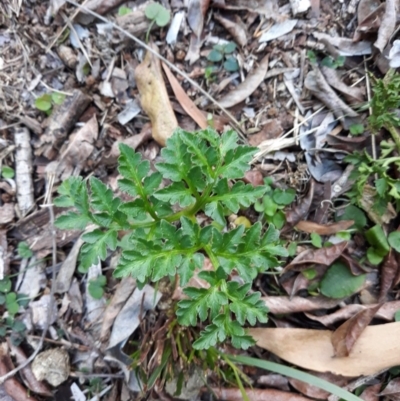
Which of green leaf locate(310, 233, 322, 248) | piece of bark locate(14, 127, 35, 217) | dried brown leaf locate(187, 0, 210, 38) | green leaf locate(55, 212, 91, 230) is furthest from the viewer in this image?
piece of bark locate(14, 127, 35, 217)

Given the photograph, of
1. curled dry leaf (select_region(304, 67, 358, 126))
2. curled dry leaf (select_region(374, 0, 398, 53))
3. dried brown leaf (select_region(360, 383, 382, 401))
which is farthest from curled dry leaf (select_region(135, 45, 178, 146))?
dried brown leaf (select_region(360, 383, 382, 401))

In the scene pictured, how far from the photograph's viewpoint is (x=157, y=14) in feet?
7.71

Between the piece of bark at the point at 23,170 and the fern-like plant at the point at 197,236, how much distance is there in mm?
795

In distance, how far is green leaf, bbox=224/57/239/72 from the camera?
237 cm

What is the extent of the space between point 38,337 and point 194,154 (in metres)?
1.41

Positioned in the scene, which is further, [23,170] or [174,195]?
[23,170]

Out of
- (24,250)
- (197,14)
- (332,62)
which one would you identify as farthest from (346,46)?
(24,250)

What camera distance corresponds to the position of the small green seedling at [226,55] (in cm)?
236

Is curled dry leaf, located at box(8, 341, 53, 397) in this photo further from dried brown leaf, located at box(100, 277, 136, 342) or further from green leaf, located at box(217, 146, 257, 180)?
green leaf, located at box(217, 146, 257, 180)

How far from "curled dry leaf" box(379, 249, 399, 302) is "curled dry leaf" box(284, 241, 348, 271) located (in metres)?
0.21

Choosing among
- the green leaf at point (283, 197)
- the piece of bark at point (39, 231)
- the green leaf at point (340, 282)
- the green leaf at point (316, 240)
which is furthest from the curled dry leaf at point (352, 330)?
the piece of bark at point (39, 231)

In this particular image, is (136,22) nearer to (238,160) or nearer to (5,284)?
(238,160)

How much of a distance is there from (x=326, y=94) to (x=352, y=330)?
1162mm

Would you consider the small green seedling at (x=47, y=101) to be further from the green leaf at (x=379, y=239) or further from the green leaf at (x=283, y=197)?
the green leaf at (x=379, y=239)
